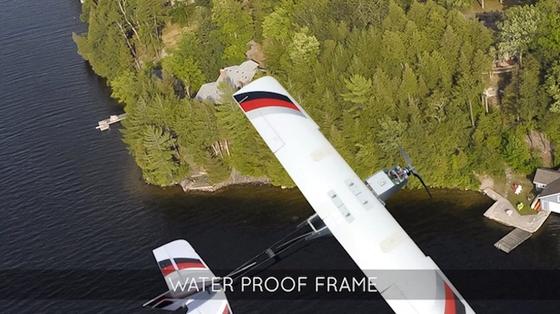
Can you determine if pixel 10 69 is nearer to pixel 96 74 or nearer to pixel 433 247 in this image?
pixel 96 74

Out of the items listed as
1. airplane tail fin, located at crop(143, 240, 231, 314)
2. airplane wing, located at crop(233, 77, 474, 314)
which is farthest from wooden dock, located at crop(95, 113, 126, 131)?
airplane tail fin, located at crop(143, 240, 231, 314)

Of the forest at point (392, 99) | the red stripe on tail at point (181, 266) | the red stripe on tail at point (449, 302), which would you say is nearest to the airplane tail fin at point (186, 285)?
the red stripe on tail at point (181, 266)

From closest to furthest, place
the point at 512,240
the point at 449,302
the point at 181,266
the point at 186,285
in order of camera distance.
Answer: the point at 449,302
the point at 186,285
the point at 181,266
the point at 512,240

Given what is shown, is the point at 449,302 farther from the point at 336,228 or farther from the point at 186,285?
the point at 186,285

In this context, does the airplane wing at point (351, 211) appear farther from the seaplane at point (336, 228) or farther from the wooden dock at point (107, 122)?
the wooden dock at point (107, 122)

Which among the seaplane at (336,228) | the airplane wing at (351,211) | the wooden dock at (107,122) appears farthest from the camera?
the wooden dock at (107,122)

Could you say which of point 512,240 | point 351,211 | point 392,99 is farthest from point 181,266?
point 392,99

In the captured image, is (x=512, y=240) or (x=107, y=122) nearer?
(x=512, y=240)
